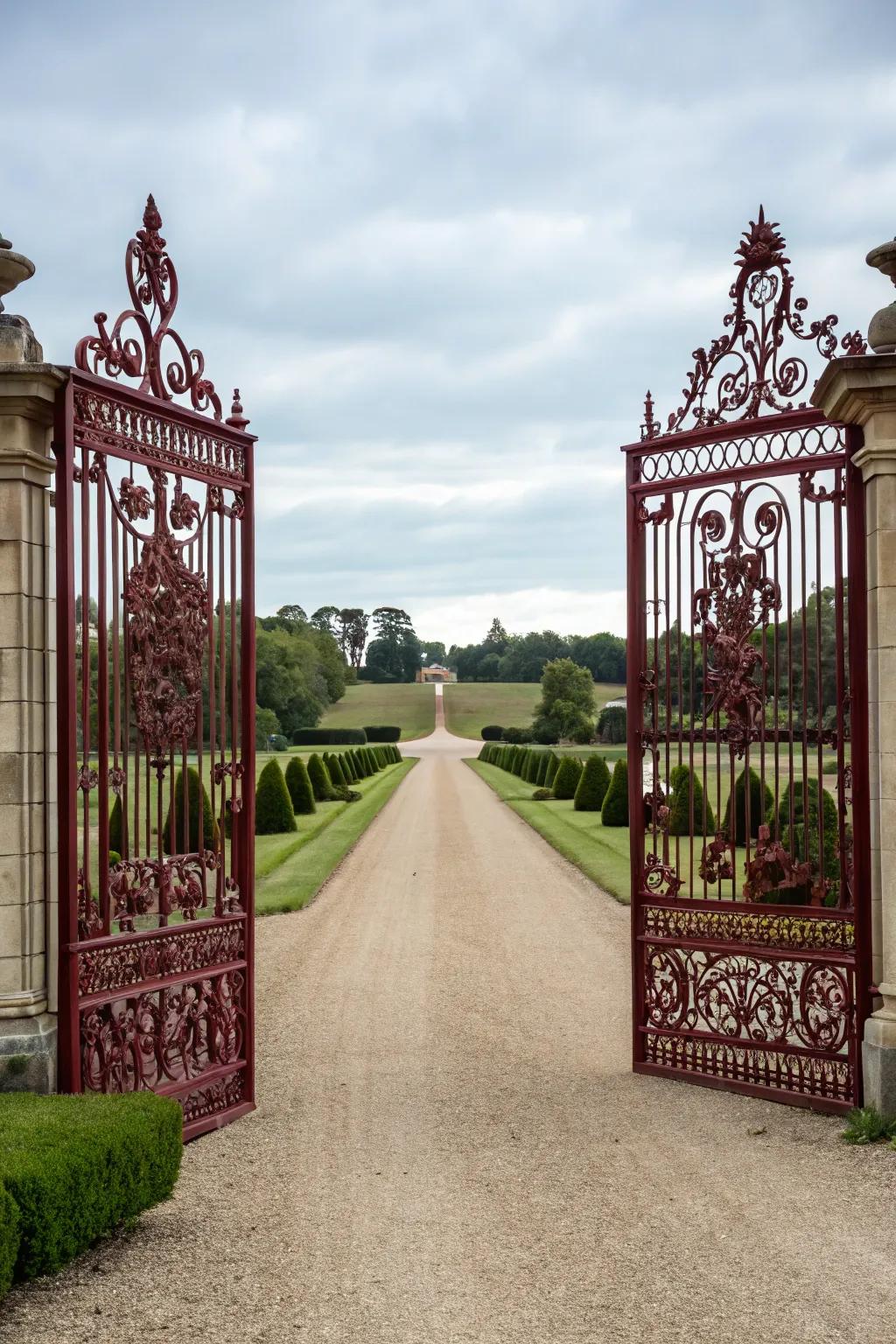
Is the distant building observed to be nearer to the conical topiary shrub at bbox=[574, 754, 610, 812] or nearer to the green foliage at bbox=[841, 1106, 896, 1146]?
the conical topiary shrub at bbox=[574, 754, 610, 812]

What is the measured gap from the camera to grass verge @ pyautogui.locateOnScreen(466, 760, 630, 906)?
51.1ft

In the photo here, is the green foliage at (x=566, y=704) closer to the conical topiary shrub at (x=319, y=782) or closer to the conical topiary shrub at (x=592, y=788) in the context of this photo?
the conical topiary shrub at (x=319, y=782)

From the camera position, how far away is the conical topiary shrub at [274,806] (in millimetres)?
21484

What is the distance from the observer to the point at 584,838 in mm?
20047

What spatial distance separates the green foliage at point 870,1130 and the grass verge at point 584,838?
787cm

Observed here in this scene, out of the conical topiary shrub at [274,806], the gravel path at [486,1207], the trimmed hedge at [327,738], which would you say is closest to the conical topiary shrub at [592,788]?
the conical topiary shrub at [274,806]

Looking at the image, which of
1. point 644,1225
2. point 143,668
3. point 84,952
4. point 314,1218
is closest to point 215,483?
point 143,668

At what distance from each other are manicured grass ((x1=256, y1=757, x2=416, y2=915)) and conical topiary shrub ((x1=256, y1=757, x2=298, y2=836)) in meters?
0.37

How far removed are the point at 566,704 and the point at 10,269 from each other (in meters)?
53.8

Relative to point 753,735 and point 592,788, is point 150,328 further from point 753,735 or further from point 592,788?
point 592,788

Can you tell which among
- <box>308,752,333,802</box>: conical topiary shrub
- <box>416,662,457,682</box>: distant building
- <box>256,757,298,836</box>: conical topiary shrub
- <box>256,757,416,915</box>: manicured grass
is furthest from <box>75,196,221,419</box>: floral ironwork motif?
<box>416,662,457,682</box>: distant building

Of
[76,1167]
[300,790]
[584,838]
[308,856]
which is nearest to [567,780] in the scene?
[300,790]

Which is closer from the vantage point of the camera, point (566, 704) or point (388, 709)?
point (566, 704)

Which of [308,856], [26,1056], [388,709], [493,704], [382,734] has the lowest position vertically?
[382,734]
